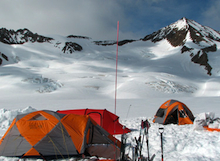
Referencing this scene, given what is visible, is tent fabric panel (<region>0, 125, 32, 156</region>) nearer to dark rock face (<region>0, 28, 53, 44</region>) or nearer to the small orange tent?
the small orange tent

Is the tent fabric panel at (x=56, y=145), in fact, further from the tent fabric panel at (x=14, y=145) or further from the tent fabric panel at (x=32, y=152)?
the tent fabric panel at (x=14, y=145)

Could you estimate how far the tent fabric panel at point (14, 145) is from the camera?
406 centimetres

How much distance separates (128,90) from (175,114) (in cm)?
1833

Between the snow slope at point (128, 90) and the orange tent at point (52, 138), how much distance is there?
52 cm

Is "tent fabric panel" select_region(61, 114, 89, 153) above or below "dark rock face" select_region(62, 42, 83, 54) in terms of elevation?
below

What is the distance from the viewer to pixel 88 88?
27938mm

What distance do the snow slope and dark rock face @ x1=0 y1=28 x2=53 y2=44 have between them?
20.5m

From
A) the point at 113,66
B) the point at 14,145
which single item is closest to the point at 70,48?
the point at 113,66

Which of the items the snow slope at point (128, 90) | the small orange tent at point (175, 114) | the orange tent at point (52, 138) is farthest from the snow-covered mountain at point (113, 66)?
the orange tent at point (52, 138)

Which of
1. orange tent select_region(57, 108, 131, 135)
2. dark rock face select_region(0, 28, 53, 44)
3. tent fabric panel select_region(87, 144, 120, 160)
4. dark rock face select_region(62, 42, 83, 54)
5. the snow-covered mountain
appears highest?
dark rock face select_region(0, 28, 53, 44)

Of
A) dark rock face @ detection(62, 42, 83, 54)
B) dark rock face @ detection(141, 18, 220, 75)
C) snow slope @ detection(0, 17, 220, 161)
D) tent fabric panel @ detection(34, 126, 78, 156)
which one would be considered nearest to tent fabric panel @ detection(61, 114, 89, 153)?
tent fabric panel @ detection(34, 126, 78, 156)

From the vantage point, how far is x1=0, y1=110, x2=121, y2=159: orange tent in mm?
4082

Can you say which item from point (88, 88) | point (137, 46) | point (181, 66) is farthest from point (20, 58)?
point (181, 66)

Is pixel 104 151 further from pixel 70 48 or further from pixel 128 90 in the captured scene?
pixel 70 48
